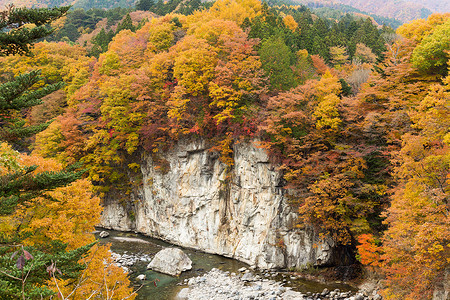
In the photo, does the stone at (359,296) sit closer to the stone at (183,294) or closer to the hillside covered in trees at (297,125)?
the hillside covered in trees at (297,125)

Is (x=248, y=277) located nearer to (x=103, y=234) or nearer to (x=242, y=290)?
(x=242, y=290)

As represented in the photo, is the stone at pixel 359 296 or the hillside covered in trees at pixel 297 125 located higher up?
the hillside covered in trees at pixel 297 125

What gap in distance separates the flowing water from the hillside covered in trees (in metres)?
3.82

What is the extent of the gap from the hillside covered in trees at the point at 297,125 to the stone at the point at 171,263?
7922 mm

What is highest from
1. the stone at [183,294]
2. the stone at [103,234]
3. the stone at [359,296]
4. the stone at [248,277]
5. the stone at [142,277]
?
the stone at [359,296]

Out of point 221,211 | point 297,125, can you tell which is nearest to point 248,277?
point 221,211

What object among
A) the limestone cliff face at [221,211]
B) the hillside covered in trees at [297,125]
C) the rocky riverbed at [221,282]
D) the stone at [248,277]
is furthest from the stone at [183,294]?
the hillside covered in trees at [297,125]

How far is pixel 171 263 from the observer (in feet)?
79.6

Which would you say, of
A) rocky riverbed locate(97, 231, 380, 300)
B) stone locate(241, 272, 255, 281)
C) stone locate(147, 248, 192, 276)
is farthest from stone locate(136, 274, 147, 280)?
stone locate(241, 272, 255, 281)

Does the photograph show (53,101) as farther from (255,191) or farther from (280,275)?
(280,275)

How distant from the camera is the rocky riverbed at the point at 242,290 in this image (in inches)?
755

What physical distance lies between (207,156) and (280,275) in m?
12.2

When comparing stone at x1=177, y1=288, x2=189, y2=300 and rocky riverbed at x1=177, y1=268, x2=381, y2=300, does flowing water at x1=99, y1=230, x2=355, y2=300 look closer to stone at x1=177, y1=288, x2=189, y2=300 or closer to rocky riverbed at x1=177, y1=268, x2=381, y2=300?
stone at x1=177, y1=288, x2=189, y2=300

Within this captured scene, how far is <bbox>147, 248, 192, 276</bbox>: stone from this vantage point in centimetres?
2402
